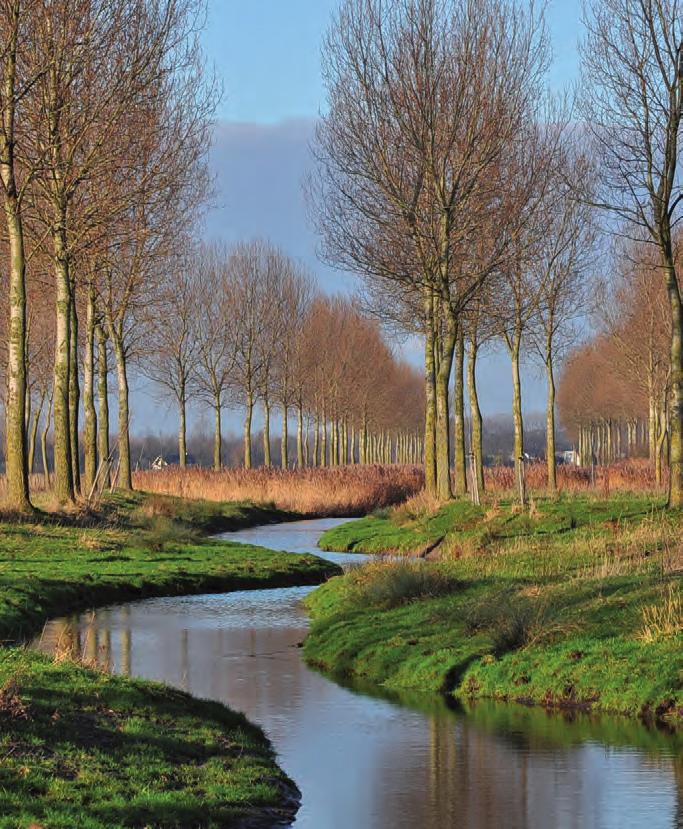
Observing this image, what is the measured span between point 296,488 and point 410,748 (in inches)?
1663

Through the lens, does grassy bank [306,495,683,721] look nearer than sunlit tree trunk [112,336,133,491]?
Yes

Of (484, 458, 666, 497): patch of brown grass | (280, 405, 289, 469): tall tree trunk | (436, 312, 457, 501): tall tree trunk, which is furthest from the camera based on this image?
(280, 405, 289, 469): tall tree trunk

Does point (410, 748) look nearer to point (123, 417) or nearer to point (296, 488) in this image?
point (123, 417)

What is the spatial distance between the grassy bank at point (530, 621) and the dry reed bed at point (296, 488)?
26859 millimetres

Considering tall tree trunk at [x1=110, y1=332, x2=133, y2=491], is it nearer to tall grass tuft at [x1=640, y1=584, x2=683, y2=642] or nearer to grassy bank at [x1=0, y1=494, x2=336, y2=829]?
grassy bank at [x1=0, y1=494, x2=336, y2=829]

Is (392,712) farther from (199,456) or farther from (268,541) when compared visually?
(199,456)

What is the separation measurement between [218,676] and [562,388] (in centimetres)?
8831

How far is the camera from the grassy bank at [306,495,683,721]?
14.6 meters

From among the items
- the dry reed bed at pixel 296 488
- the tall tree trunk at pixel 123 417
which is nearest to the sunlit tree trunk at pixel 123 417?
the tall tree trunk at pixel 123 417

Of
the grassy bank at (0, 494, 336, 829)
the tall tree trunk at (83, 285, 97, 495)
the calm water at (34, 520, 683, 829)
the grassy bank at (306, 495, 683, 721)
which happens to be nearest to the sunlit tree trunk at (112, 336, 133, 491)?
the tall tree trunk at (83, 285, 97, 495)

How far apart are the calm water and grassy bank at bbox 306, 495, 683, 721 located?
2.01 ft

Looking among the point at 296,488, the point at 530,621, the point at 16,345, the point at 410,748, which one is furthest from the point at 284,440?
the point at 410,748

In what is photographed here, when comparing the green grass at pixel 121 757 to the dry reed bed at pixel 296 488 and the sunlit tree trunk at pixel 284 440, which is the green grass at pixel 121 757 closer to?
the dry reed bed at pixel 296 488

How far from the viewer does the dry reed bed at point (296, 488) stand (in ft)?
174
